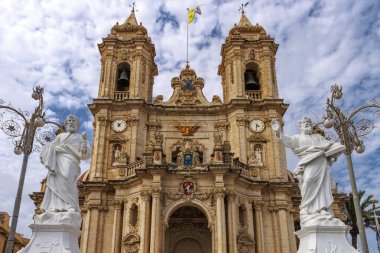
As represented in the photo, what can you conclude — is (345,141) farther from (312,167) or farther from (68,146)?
(68,146)

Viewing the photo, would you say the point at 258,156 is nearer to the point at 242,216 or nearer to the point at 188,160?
the point at 242,216

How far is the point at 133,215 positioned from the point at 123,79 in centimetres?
1055

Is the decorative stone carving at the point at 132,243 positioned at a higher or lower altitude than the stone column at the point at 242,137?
lower

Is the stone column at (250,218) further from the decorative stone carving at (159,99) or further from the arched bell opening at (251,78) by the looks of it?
the decorative stone carving at (159,99)

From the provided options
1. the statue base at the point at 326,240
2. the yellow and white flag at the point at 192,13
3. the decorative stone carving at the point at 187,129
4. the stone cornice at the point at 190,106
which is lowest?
the statue base at the point at 326,240

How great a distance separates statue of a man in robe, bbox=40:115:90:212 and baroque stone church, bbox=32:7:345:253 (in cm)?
1451

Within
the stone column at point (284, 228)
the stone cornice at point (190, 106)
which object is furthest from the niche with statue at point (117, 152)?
the stone column at point (284, 228)

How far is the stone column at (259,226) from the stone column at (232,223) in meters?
2.27

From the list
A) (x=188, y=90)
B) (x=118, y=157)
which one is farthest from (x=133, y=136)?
(x=188, y=90)

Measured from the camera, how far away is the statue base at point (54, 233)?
7117 mm

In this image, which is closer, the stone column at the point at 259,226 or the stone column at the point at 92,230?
the stone column at the point at 259,226

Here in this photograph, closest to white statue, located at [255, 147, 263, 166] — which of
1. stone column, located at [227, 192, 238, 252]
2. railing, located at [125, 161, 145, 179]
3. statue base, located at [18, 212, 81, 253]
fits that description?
stone column, located at [227, 192, 238, 252]

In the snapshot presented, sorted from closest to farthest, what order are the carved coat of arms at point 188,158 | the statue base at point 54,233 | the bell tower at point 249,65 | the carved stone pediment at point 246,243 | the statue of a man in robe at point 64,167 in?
1. the statue base at point 54,233
2. the statue of a man in robe at point 64,167
3. the carved stone pediment at point 246,243
4. the carved coat of arms at point 188,158
5. the bell tower at point 249,65

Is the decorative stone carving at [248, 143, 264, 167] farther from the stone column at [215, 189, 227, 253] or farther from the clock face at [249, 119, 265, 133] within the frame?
the stone column at [215, 189, 227, 253]
